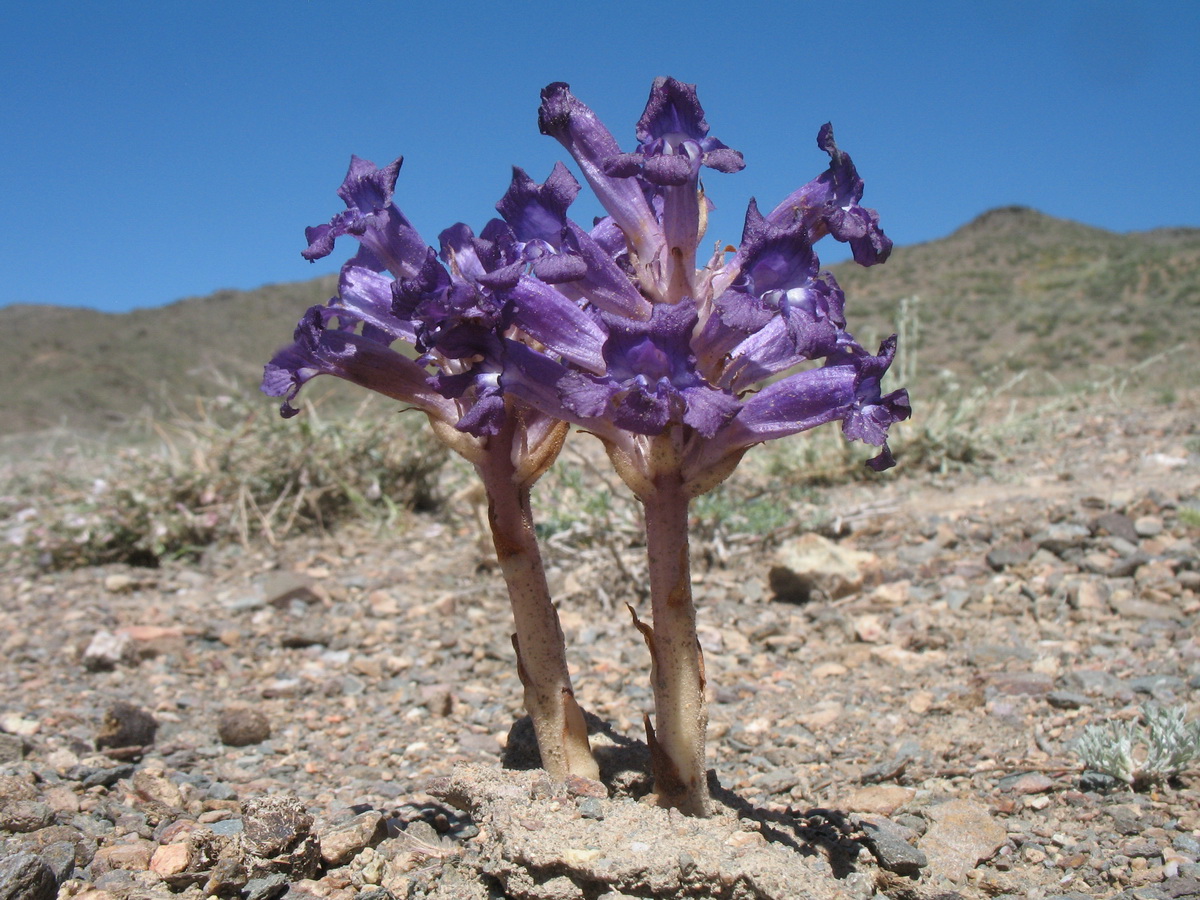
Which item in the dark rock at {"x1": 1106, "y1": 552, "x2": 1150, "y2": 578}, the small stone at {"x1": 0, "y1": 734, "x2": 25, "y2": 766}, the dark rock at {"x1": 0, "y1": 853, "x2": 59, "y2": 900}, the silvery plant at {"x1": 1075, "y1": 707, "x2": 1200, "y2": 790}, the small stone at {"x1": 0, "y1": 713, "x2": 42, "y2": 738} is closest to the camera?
the dark rock at {"x1": 0, "y1": 853, "x2": 59, "y2": 900}

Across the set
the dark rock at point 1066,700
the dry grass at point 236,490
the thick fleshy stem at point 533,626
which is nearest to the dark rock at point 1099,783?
the dark rock at point 1066,700

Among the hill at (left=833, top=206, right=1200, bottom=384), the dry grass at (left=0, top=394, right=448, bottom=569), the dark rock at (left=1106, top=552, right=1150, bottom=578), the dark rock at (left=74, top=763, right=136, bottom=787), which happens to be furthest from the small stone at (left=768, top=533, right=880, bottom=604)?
the hill at (left=833, top=206, right=1200, bottom=384)

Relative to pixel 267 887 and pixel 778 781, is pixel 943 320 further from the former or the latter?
pixel 267 887

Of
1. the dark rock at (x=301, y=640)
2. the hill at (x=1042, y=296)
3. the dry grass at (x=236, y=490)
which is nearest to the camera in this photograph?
the dark rock at (x=301, y=640)

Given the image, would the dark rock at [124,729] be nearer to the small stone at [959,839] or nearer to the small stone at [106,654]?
the small stone at [106,654]

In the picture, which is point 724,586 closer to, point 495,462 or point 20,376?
point 495,462

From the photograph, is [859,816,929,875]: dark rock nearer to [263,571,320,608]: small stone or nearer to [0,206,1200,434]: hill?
[263,571,320,608]: small stone
